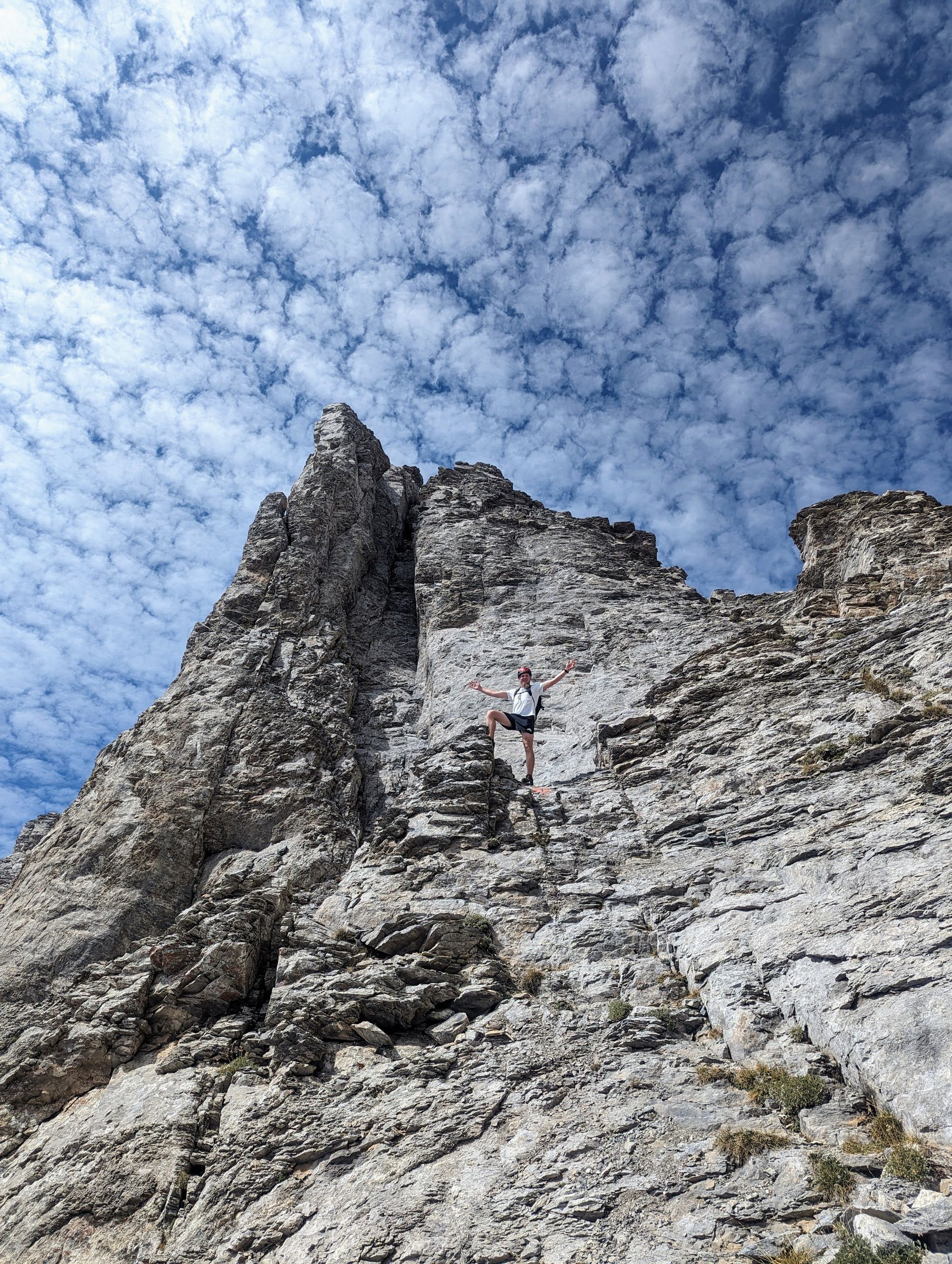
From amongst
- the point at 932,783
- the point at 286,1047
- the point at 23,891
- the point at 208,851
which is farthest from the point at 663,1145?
the point at 23,891

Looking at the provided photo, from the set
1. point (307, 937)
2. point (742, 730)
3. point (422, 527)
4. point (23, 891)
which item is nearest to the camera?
point (307, 937)

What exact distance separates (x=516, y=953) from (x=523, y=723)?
25.9ft

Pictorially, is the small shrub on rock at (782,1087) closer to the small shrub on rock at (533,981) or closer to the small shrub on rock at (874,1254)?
the small shrub on rock at (874,1254)

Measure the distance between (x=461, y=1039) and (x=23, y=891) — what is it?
59.1 ft

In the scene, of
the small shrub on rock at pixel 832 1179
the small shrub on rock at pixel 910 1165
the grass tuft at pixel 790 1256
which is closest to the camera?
the grass tuft at pixel 790 1256

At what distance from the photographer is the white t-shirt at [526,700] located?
22.5 meters

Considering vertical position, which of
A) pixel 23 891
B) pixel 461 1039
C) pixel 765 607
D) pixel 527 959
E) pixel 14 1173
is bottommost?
pixel 14 1173

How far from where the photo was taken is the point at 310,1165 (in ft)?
38.2

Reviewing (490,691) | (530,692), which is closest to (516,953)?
(530,692)

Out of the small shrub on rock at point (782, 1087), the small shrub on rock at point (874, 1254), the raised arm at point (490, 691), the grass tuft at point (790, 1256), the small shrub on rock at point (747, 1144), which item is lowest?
the grass tuft at point (790, 1256)

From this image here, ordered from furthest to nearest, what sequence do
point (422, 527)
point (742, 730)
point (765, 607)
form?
point (422, 527), point (765, 607), point (742, 730)

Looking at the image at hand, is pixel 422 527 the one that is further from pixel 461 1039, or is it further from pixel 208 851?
pixel 461 1039

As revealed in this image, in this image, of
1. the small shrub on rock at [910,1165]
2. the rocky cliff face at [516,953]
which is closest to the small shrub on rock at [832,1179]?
the rocky cliff face at [516,953]

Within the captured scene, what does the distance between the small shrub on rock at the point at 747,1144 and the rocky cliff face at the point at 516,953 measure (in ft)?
0.25
